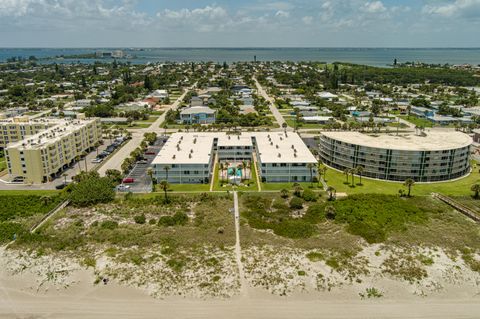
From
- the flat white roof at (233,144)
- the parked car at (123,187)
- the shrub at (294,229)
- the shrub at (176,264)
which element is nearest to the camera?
the shrub at (176,264)

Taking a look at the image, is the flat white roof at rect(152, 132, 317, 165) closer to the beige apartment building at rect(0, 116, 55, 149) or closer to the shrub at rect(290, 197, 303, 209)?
the shrub at rect(290, 197, 303, 209)

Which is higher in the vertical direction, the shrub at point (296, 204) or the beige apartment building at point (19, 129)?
the beige apartment building at point (19, 129)

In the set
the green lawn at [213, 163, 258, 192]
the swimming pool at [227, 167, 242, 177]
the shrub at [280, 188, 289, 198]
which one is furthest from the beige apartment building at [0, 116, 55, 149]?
the shrub at [280, 188, 289, 198]

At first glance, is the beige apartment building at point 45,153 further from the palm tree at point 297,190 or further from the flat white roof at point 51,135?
the palm tree at point 297,190

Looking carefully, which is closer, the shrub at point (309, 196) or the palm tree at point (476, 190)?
the shrub at point (309, 196)

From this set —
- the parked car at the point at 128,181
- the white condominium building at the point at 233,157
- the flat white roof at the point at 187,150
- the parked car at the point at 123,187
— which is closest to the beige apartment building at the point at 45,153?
the parked car at the point at 128,181

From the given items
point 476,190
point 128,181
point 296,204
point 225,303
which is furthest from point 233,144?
point 225,303

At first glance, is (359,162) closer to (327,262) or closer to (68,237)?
(327,262)
